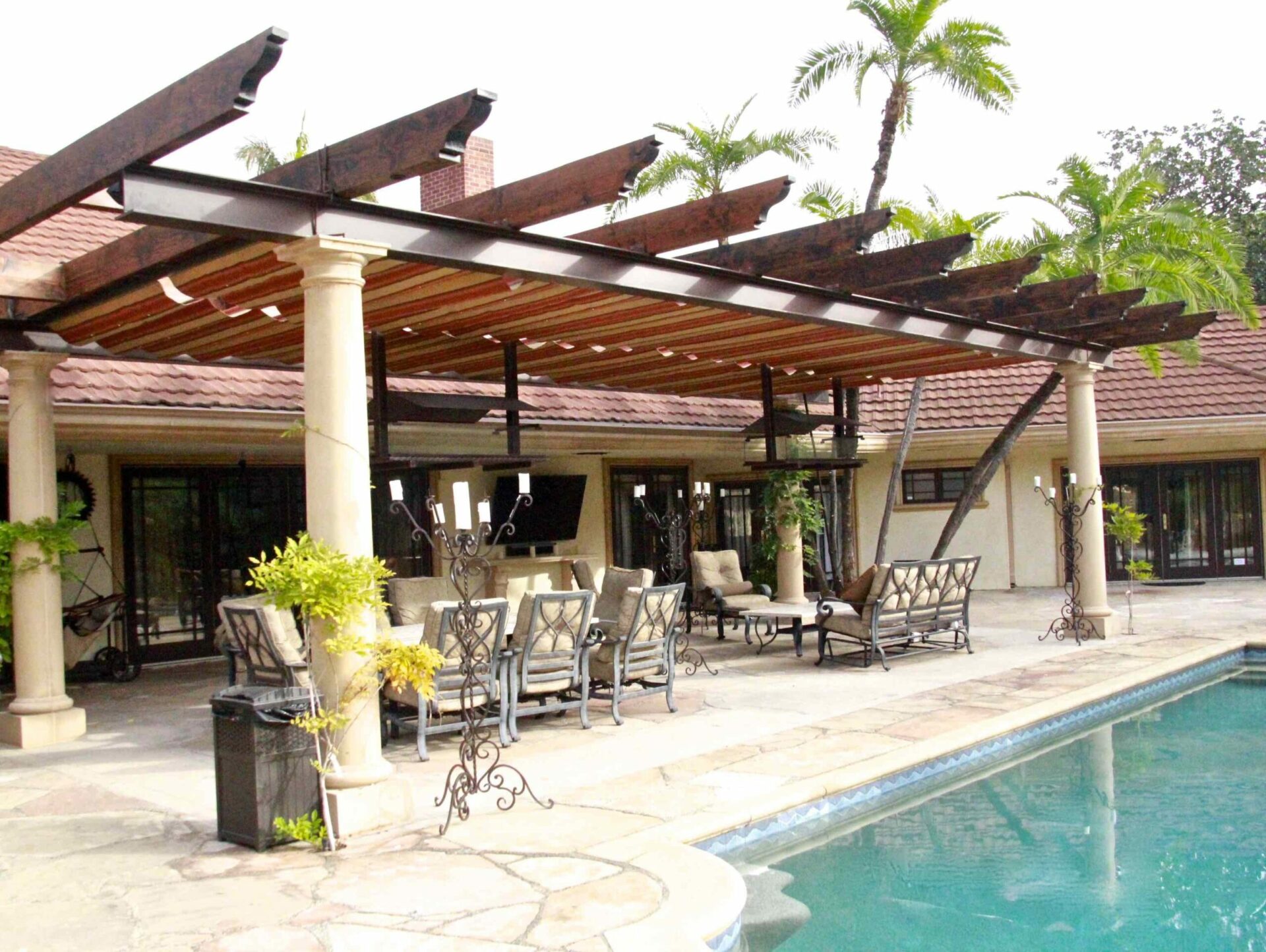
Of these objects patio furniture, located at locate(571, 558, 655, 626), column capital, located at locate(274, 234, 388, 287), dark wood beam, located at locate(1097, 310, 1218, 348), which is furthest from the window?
column capital, located at locate(274, 234, 388, 287)

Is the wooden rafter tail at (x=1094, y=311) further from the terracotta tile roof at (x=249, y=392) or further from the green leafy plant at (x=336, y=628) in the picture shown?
the green leafy plant at (x=336, y=628)

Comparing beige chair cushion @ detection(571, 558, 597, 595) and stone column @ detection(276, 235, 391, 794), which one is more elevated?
stone column @ detection(276, 235, 391, 794)

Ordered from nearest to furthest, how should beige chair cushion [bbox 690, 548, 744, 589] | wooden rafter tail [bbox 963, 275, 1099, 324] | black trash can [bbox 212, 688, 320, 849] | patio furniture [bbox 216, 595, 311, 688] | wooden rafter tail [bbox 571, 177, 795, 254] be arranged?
1. black trash can [bbox 212, 688, 320, 849]
2. wooden rafter tail [bbox 571, 177, 795, 254]
3. patio furniture [bbox 216, 595, 311, 688]
4. wooden rafter tail [bbox 963, 275, 1099, 324]
5. beige chair cushion [bbox 690, 548, 744, 589]

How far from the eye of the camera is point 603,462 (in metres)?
16.9

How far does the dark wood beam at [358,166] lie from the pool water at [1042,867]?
3479 millimetres

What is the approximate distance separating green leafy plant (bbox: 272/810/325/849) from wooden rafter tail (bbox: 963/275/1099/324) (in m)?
6.22

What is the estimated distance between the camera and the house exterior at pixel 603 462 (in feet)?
36.7

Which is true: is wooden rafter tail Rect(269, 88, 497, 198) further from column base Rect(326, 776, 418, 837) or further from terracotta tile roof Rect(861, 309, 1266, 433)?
terracotta tile roof Rect(861, 309, 1266, 433)

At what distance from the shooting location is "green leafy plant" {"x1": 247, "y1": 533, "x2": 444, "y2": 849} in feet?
17.6

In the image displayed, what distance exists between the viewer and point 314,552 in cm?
552

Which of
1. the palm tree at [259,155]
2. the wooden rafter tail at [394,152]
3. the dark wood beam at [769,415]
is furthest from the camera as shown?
the palm tree at [259,155]

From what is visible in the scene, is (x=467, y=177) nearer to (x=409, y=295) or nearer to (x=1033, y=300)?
(x=1033, y=300)

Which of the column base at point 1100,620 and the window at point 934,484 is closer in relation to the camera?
the column base at point 1100,620

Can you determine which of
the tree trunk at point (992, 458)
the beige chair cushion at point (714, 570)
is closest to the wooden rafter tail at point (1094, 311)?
the tree trunk at point (992, 458)
